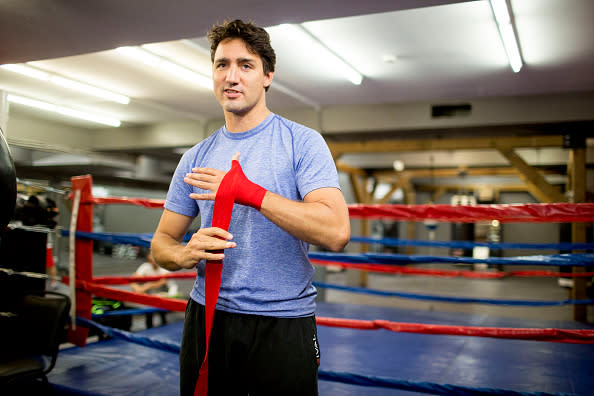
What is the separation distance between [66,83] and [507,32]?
517cm

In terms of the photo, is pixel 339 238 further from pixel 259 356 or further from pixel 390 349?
pixel 390 349

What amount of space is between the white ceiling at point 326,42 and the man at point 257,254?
200 cm

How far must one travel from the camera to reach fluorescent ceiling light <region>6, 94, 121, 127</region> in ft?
21.1

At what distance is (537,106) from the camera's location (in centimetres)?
603

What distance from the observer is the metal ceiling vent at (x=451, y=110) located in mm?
6340

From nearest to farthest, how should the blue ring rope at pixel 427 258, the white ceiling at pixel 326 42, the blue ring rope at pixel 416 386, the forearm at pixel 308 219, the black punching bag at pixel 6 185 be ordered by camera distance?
the forearm at pixel 308 219 < the black punching bag at pixel 6 185 < the blue ring rope at pixel 416 386 < the blue ring rope at pixel 427 258 < the white ceiling at pixel 326 42

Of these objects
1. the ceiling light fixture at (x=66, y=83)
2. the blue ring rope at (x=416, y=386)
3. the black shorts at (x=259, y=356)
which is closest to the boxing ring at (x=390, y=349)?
the blue ring rope at (x=416, y=386)

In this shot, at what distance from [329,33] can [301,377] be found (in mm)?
3816

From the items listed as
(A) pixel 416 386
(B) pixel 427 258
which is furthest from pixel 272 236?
(B) pixel 427 258

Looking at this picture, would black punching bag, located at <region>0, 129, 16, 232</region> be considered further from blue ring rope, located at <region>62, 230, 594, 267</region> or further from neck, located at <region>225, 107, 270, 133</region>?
blue ring rope, located at <region>62, 230, 594, 267</region>

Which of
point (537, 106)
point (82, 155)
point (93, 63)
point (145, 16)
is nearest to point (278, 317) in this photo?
point (145, 16)

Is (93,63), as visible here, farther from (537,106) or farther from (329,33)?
(537,106)

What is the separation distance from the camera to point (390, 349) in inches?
133

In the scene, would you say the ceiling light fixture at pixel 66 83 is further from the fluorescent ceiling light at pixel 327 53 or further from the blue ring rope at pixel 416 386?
the blue ring rope at pixel 416 386
